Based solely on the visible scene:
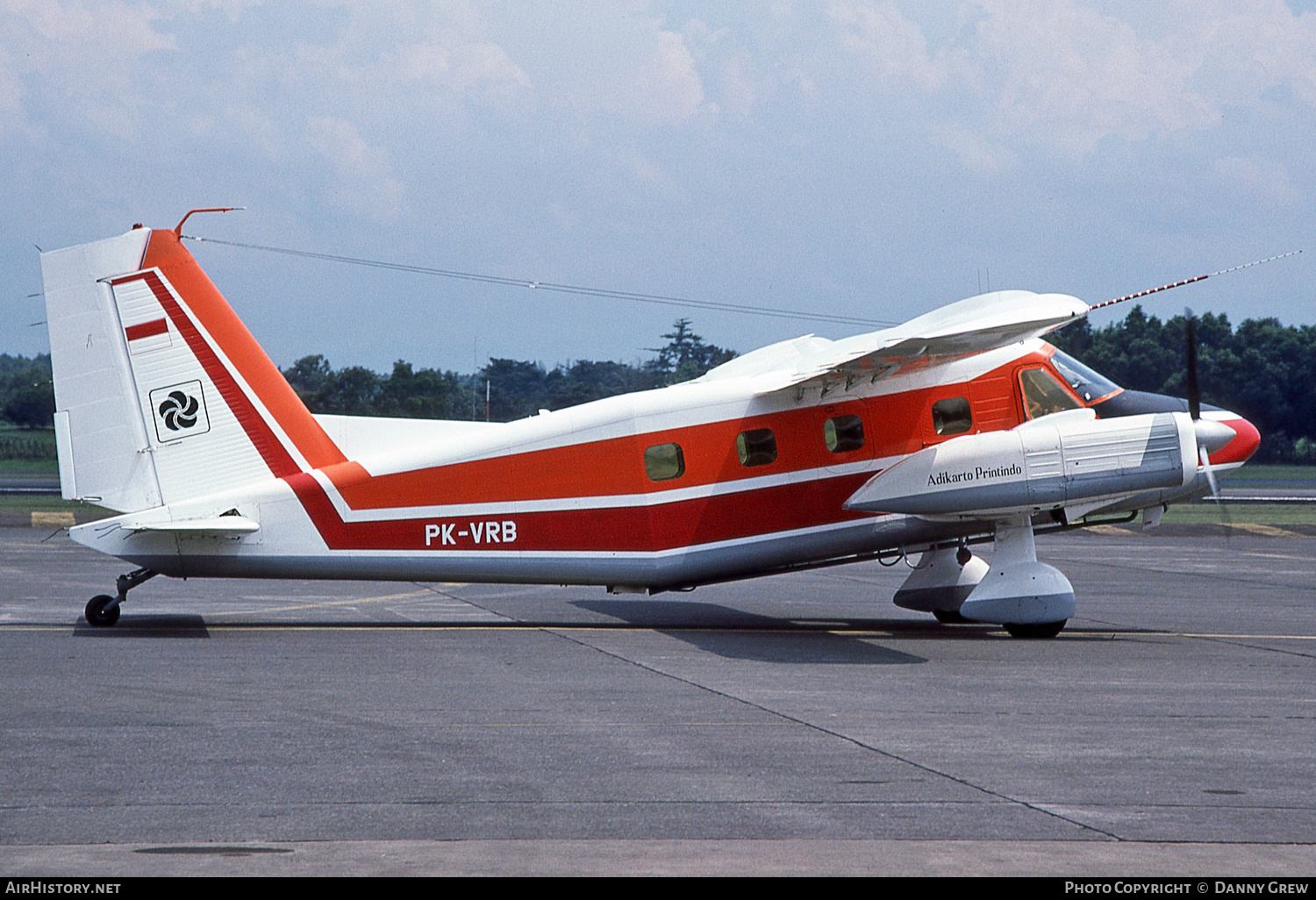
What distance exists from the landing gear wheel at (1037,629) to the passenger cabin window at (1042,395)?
2.79 metres

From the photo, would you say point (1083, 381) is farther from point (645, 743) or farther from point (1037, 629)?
point (645, 743)

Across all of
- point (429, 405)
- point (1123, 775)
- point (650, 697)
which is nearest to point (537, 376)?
point (429, 405)

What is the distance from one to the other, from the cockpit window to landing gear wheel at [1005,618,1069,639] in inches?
122

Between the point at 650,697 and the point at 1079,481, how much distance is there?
717cm

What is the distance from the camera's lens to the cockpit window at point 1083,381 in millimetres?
17453

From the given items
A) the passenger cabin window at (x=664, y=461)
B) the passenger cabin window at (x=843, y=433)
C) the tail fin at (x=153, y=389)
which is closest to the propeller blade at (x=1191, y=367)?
the passenger cabin window at (x=843, y=433)

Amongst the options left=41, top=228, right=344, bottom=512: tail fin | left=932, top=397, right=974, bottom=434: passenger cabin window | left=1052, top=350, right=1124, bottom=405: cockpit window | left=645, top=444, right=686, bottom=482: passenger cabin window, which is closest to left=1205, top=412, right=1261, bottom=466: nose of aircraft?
left=1052, top=350, right=1124, bottom=405: cockpit window

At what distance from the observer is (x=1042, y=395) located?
17359mm

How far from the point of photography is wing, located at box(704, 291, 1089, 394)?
1548cm

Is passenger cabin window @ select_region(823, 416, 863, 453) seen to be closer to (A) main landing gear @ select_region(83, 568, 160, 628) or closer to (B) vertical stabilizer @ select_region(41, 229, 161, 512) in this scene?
(B) vertical stabilizer @ select_region(41, 229, 161, 512)

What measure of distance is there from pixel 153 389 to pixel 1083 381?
12486mm

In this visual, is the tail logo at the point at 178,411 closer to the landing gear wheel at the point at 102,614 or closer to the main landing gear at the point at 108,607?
the main landing gear at the point at 108,607

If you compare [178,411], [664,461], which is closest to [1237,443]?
[664,461]

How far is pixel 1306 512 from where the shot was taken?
163 ft
